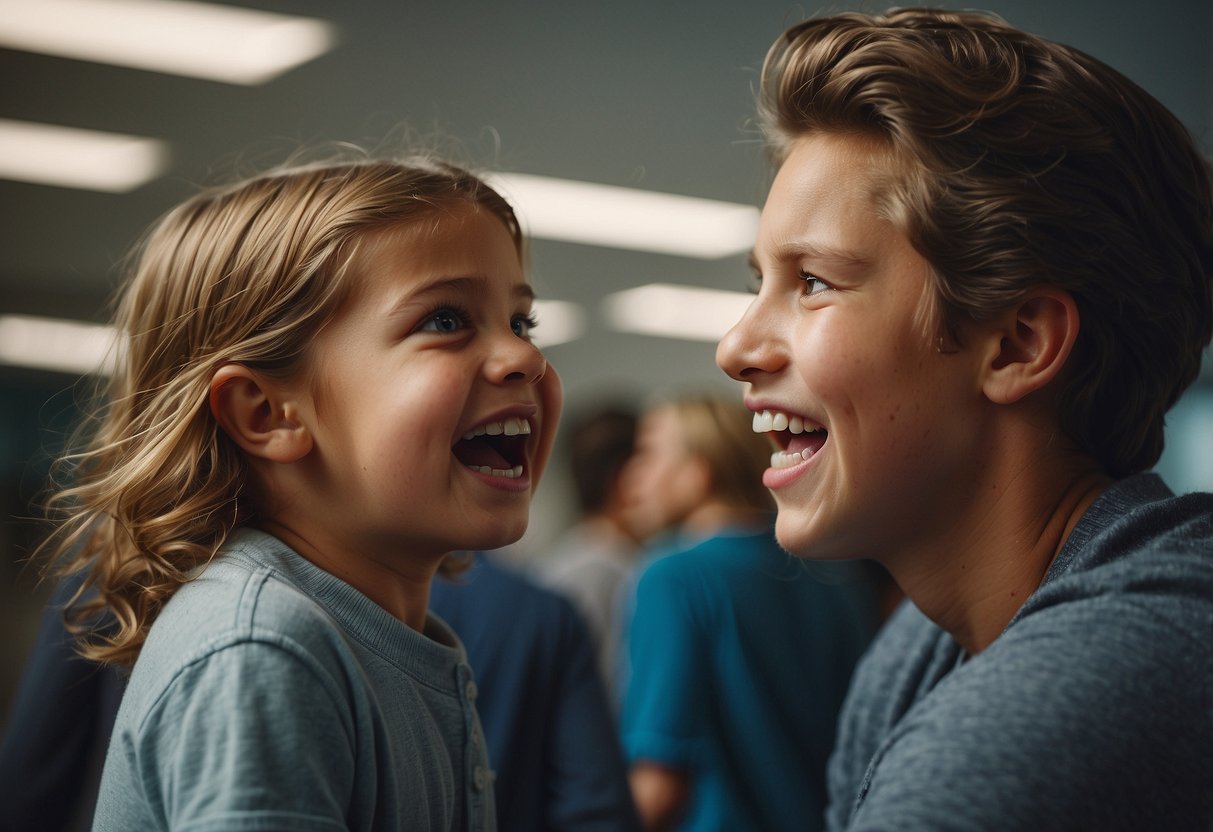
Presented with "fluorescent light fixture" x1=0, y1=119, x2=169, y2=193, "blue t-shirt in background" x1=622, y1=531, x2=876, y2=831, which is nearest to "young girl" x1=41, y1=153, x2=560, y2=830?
"blue t-shirt in background" x1=622, y1=531, x2=876, y2=831

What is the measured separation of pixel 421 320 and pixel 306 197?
0.21m

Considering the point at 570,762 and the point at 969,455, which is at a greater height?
the point at 969,455

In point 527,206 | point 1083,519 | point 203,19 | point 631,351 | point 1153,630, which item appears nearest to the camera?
point 1153,630

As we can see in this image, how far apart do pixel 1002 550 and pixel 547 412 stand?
562mm

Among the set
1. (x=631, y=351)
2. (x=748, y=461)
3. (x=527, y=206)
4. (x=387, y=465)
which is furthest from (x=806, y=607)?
(x=631, y=351)

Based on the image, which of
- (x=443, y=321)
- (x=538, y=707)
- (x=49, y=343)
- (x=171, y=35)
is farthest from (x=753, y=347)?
(x=49, y=343)

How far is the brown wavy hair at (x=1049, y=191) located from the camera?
1229mm

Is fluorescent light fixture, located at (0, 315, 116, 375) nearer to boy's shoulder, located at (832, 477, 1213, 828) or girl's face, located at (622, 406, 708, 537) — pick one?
girl's face, located at (622, 406, 708, 537)

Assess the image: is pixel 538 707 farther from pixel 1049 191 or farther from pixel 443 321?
pixel 1049 191

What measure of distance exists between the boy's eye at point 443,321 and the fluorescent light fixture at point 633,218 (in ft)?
14.1

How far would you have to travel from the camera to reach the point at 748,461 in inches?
127

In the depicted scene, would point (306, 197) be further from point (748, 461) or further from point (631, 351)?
point (631, 351)

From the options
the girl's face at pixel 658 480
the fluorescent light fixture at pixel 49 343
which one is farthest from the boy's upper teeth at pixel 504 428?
the fluorescent light fixture at pixel 49 343

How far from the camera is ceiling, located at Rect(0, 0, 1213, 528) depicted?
443cm
